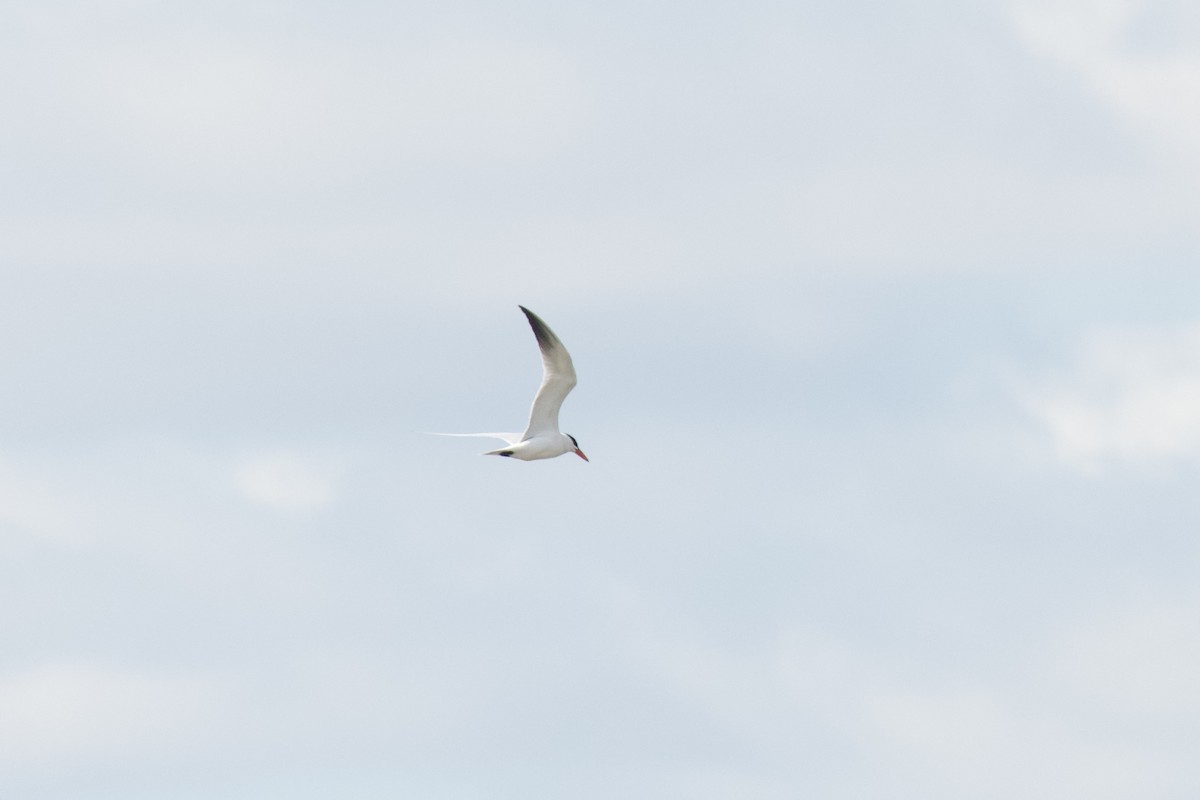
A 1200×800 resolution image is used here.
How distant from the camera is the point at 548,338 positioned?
257ft

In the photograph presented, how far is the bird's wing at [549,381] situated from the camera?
256 ft

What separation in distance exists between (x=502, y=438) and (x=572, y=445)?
1.87m

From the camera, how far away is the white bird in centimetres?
7875

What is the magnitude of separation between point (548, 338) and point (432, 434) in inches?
196

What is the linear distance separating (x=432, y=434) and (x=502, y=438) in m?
7.64

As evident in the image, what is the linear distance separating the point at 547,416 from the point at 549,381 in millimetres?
1486

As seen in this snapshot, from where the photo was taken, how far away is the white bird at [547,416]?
3100 inches

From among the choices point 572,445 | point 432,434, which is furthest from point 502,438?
point 432,434

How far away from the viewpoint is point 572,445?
268ft

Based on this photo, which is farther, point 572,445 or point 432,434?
point 572,445

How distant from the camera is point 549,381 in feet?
262

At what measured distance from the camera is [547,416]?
8100cm

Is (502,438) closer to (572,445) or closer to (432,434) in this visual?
(572,445)

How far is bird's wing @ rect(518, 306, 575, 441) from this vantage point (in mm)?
78125
